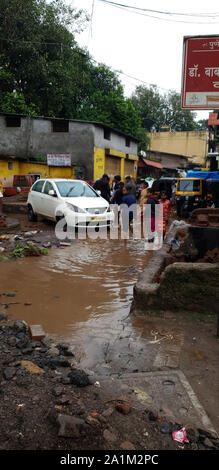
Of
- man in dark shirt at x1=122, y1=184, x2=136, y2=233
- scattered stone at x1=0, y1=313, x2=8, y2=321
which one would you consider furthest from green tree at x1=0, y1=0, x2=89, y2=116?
scattered stone at x1=0, y1=313, x2=8, y2=321

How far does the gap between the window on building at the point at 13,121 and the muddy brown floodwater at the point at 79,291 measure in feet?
55.3

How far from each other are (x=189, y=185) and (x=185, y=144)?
2710cm

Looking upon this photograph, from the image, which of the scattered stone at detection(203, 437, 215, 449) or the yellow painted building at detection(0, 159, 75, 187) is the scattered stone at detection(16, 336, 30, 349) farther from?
the yellow painted building at detection(0, 159, 75, 187)

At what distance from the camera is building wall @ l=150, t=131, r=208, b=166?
4225 centimetres

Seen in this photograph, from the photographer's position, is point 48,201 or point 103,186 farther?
point 103,186

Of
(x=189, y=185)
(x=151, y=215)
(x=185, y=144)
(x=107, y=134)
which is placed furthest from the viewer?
(x=185, y=144)

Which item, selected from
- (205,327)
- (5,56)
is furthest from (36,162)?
(205,327)

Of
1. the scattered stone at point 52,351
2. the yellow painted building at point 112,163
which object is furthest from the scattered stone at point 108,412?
the yellow painted building at point 112,163

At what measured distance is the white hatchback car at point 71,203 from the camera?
10156 millimetres

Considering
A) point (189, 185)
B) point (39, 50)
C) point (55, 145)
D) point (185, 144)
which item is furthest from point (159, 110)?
point (189, 185)

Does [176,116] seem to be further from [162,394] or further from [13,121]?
[162,394]

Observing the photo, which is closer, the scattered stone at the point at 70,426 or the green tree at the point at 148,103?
the scattered stone at the point at 70,426

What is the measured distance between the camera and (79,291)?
5.83m

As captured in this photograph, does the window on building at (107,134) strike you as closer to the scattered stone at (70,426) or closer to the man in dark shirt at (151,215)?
the man in dark shirt at (151,215)
